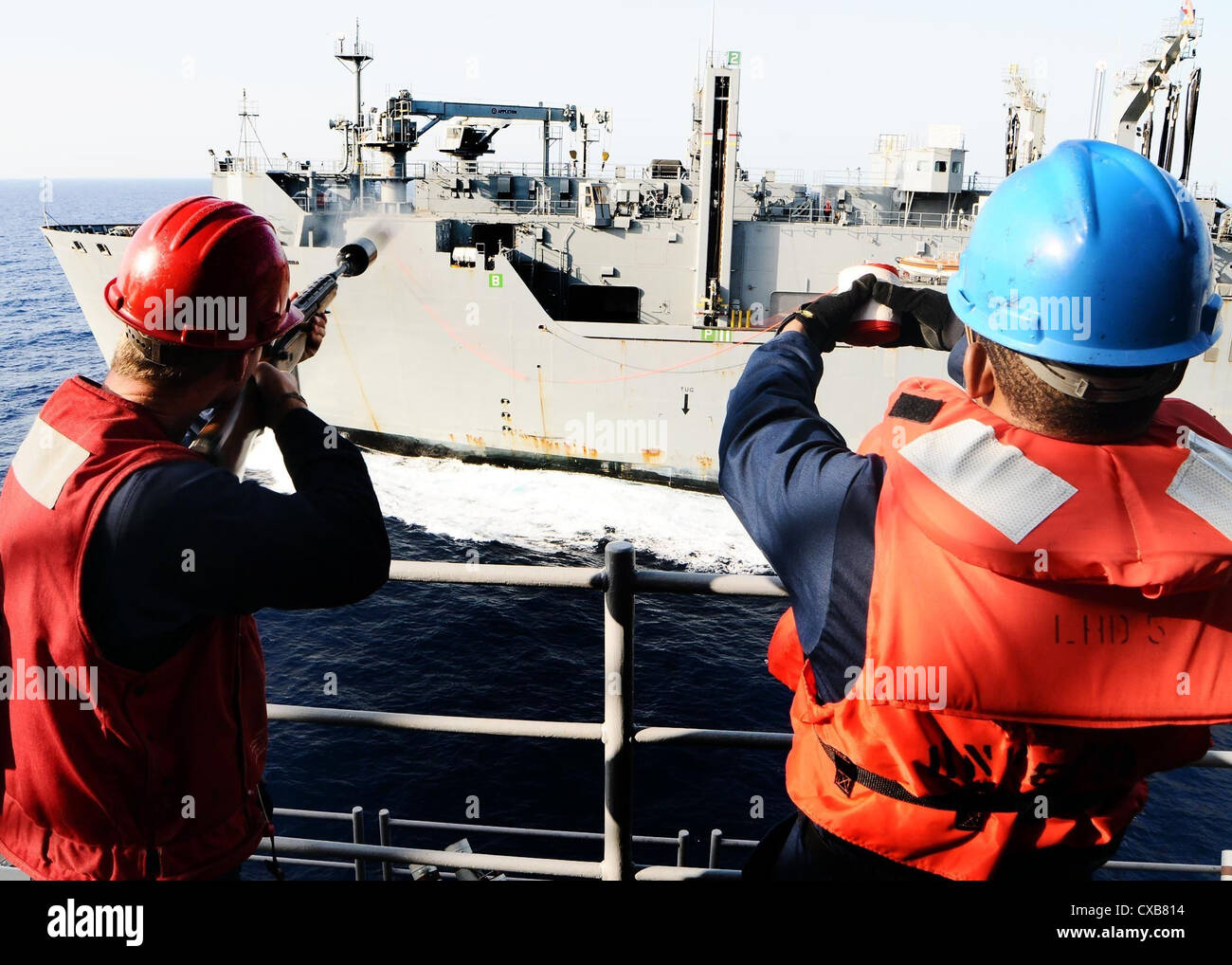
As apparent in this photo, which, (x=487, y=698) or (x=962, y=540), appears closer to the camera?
(x=962, y=540)

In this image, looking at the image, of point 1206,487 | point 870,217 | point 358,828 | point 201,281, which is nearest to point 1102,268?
point 1206,487

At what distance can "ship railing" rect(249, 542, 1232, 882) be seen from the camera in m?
2.50

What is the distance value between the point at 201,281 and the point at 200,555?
0.67m

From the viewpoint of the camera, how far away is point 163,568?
1.69m

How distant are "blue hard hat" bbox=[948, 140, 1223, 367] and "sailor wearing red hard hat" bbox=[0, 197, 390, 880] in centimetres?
129

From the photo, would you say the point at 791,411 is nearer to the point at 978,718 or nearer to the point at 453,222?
the point at 978,718

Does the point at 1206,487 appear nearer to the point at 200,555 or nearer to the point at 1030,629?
the point at 1030,629

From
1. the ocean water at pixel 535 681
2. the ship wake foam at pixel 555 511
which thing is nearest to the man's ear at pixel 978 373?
the ocean water at pixel 535 681

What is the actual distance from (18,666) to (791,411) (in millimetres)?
1583

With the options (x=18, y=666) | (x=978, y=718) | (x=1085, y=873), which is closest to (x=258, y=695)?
(x=18, y=666)

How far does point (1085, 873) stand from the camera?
1.70 meters

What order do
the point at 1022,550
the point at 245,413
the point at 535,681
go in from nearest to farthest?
the point at 1022,550
the point at 245,413
the point at 535,681

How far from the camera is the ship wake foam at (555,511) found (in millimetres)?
20891
